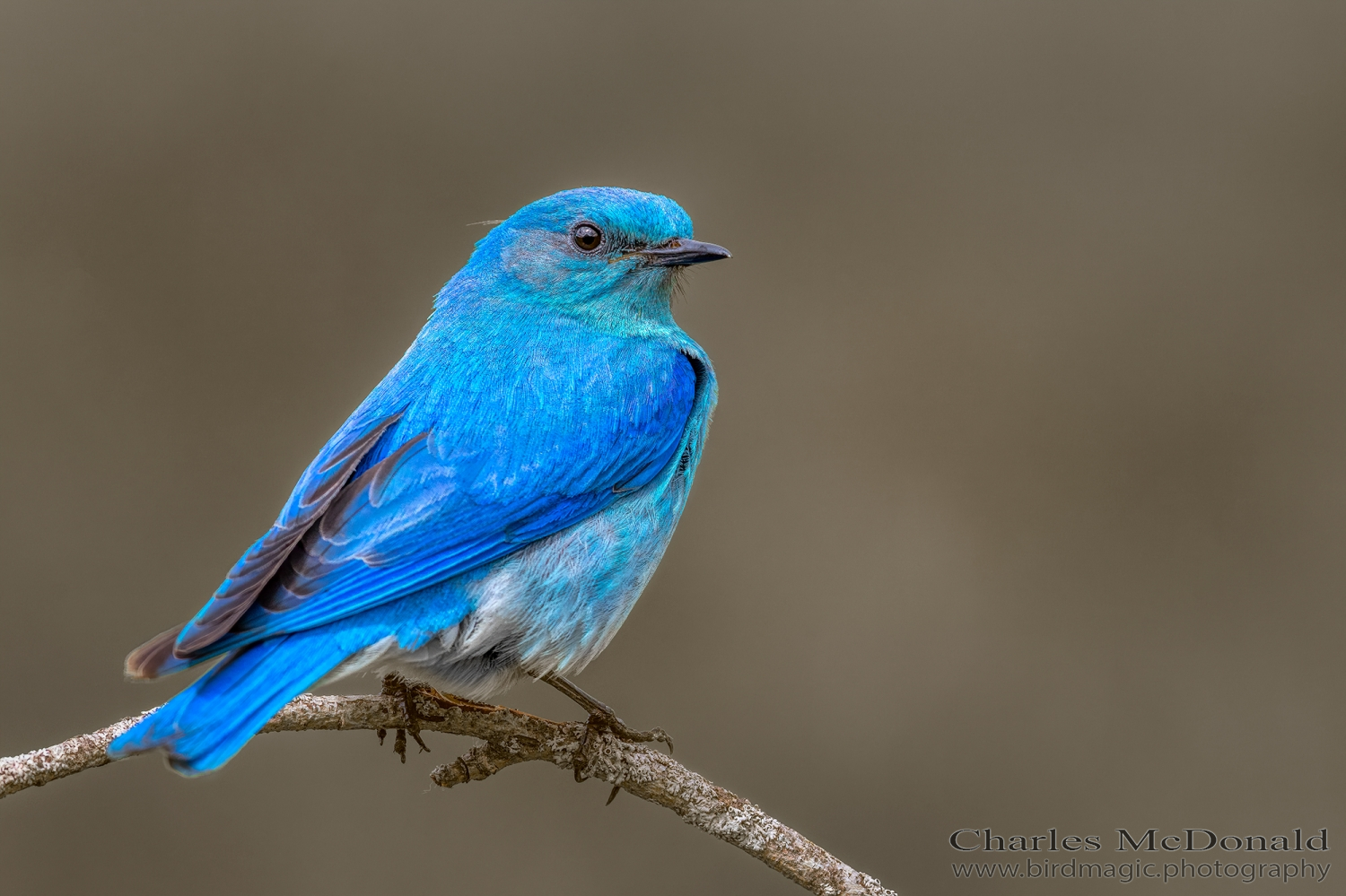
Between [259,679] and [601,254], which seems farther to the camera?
[601,254]

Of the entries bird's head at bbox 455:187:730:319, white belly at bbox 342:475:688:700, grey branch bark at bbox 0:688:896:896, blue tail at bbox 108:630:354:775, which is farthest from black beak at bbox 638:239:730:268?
blue tail at bbox 108:630:354:775

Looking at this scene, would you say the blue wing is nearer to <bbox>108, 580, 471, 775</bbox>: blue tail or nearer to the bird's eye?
<bbox>108, 580, 471, 775</bbox>: blue tail

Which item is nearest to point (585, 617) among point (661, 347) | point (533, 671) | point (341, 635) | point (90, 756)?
point (533, 671)

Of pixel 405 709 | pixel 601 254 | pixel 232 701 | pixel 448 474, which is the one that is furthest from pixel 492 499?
pixel 601 254

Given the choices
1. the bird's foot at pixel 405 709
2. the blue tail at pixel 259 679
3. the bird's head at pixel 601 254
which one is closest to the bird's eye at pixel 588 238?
the bird's head at pixel 601 254

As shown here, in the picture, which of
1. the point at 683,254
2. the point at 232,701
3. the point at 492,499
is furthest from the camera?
the point at 683,254

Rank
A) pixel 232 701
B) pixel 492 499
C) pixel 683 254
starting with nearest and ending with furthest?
pixel 232 701, pixel 492 499, pixel 683 254

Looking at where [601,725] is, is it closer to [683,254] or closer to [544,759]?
[544,759]

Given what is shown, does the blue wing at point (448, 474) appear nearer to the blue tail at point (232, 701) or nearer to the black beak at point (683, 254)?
the blue tail at point (232, 701)
